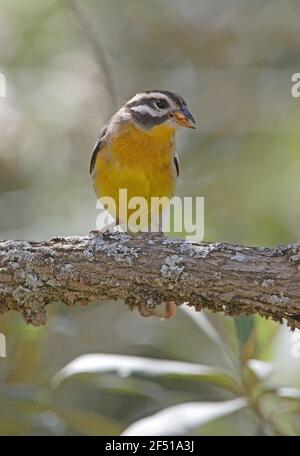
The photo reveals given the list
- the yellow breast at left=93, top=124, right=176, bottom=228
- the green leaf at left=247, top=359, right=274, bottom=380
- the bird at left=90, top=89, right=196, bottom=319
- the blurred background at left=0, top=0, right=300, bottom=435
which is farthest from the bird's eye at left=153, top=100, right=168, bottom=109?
the green leaf at left=247, top=359, right=274, bottom=380

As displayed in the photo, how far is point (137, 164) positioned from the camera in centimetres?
639

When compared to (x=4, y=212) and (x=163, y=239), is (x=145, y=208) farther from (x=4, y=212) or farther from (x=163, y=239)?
(x=4, y=212)

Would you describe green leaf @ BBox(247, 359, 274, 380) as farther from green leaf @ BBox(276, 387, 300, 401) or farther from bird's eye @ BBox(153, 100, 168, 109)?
bird's eye @ BBox(153, 100, 168, 109)

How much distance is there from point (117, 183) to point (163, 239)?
1.50 metres

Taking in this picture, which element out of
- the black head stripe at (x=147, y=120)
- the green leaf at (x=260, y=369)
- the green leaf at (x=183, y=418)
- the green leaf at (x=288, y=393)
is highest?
the black head stripe at (x=147, y=120)

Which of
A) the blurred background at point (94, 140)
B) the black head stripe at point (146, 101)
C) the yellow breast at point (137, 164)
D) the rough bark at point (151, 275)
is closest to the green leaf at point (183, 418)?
the blurred background at point (94, 140)

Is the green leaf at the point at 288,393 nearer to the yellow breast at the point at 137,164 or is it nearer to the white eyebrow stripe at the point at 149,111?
the yellow breast at the point at 137,164

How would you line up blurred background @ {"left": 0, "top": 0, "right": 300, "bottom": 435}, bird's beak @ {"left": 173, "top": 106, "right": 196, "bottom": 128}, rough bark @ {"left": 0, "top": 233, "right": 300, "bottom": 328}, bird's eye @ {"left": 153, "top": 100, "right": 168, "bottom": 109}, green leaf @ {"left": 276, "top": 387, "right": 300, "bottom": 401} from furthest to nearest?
bird's eye @ {"left": 153, "top": 100, "right": 168, "bottom": 109} < bird's beak @ {"left": 173, "top": 106, "right": 196, "bottom": 128} < blurred background @ {"left": 0, "top": 0, "right": 300, "bottom": 435} < green leaf @ {"left": 276, "top": 387, "right": 300, "bottom": 401} < rough bark @ {"left": 0, "top": 233, "right": 300, "bottom": 328}

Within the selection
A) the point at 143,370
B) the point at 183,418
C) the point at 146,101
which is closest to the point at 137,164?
the point at 146,101

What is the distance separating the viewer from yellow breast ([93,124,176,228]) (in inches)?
250

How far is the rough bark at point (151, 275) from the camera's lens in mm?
4508

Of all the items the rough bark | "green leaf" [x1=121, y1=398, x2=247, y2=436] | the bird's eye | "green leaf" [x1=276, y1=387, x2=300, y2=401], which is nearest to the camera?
the rough bark

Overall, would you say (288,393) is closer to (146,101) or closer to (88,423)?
(88,423)

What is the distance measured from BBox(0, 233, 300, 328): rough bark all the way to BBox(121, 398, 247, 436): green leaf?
26.9 inches
